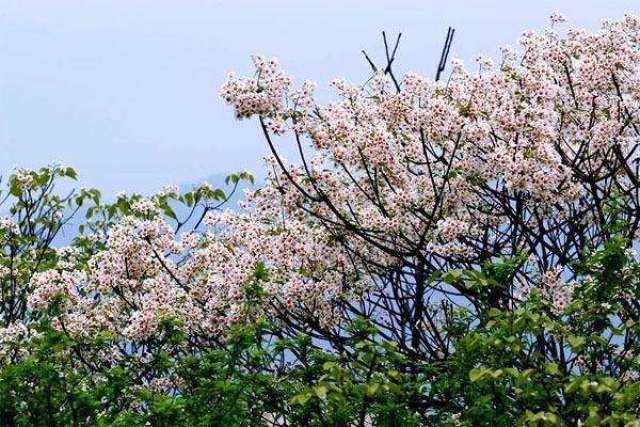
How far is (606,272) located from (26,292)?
7106 millimetres

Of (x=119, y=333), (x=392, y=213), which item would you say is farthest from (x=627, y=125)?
(x=119, y=333)

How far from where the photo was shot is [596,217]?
10586mm

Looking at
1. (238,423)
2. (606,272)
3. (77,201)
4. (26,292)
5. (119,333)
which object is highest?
(77,201)

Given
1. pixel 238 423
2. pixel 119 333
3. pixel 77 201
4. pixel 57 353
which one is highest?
pixel 77 201

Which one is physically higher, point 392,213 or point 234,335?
point 392,213

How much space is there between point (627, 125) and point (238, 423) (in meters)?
4.49

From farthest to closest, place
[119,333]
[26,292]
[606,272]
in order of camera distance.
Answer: [26,292], [119,333], [606,272]

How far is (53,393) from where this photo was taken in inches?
325

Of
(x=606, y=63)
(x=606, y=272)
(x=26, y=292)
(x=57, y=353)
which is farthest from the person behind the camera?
(x=26, y=292)

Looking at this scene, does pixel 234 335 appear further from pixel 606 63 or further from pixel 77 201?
pixel 77 201

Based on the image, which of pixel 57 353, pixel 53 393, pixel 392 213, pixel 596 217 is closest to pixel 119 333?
pixel 57 353

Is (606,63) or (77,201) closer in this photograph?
(606,63)

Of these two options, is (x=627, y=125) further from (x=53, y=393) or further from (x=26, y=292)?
(x=26, y=292)

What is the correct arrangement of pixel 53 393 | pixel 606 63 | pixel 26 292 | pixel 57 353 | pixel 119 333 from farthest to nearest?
pixel 26 292
pixel 119 333
pixel 606 63
pixel 57 353
pixel 53 393
